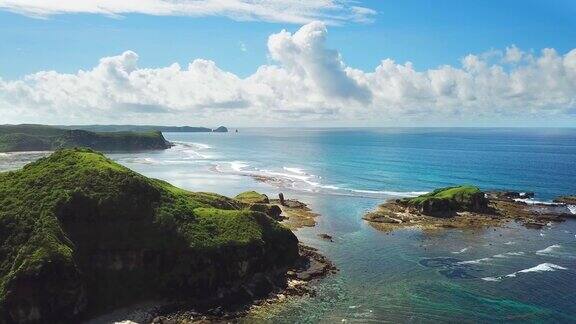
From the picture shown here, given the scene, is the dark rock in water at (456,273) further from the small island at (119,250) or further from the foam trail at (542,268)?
the small island at (119,250)

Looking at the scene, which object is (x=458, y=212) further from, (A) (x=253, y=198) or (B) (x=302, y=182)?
(B) (x=302, y=182)

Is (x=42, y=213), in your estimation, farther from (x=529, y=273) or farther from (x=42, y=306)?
(x=529, y=273)

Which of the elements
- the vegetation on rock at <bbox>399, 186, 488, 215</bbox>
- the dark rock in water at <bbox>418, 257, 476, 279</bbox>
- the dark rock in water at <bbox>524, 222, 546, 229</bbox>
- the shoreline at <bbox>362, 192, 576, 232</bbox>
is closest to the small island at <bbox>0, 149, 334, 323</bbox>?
the dark rock in water at <bbox>418, 257, 476, 279</bbox>

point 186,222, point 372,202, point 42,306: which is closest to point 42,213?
point 42,306

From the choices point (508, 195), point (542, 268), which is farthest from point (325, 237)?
point (508, 195)

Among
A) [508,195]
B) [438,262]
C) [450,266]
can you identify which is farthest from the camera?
[508,195]

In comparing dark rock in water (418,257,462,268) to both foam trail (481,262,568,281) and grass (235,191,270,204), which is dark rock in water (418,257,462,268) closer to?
foam trail (481,262,568,281)
